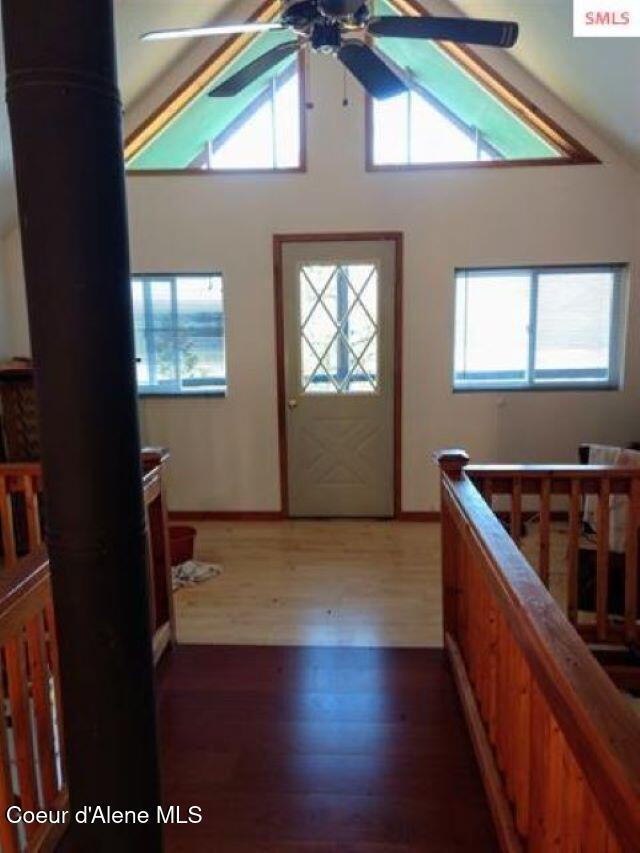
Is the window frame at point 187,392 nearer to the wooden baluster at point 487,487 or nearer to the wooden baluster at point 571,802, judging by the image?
the wooden baluster at point 487,487

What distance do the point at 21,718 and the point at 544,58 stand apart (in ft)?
14.1

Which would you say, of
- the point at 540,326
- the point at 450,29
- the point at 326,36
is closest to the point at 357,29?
the point at 326,36

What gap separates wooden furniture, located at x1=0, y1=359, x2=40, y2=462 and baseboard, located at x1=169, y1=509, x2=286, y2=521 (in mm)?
1284

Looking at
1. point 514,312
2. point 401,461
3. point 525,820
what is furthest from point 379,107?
point 525,820

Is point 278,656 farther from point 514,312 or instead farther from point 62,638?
point 514,312

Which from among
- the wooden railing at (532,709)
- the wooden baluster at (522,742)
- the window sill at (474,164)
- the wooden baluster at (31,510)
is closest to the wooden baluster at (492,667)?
the wooden railing at (532,709)

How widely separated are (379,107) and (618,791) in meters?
4.55

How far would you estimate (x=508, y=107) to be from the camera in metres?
4.25

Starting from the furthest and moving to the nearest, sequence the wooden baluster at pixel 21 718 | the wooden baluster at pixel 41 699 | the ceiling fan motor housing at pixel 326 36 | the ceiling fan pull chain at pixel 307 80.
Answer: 1. the ceiling fan pull chain at pixel 307 80
2. the ceiling fan motor housing at pixel 326 36
3. the wooden baluster at pixel 41 699
4. the wooden baluster at pixel 21 718

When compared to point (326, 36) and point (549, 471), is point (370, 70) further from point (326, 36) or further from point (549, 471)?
point (549, 471)

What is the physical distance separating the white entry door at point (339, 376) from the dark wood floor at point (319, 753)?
212 cm

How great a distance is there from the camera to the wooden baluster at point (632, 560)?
2529mm

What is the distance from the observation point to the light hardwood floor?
288cm

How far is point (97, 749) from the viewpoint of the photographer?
837 millimetres
